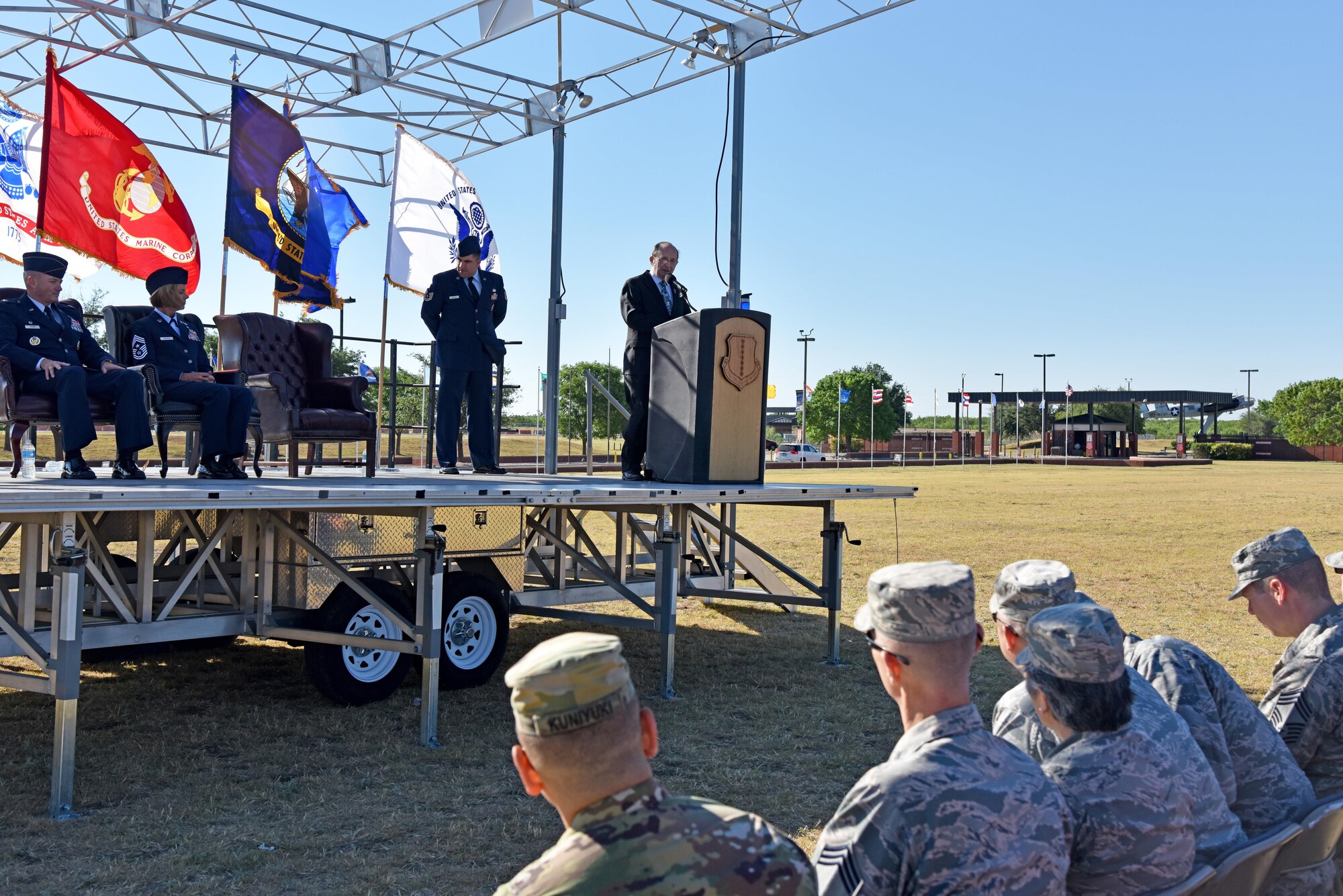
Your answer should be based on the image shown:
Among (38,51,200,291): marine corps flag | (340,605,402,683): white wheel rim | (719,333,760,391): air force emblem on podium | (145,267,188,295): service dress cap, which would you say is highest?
(38,51,200,291): marine corps flag

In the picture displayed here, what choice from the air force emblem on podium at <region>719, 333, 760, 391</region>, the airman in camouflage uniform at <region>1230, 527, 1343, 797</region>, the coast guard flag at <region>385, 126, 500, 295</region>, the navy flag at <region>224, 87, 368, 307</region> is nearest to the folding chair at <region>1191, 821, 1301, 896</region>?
the airman in camouflage uniform at <region>1230, 527, 1343, 797</region>

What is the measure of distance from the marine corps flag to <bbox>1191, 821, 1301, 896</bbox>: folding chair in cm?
811

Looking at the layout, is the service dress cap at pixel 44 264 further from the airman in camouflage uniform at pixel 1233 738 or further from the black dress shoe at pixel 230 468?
the airman in camouflage uniform at pixel 1233 738

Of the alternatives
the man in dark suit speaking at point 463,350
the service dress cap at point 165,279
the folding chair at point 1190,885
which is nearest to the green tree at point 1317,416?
the man in dark suit speaking at point 463,350

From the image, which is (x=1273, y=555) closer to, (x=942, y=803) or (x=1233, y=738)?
(x=1233, y=738)

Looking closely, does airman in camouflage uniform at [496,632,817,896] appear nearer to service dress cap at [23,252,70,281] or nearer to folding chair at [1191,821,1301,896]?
folding chair at [1191,821,1301,896]

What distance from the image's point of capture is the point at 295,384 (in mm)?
9344

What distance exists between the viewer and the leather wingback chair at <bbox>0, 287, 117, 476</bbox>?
6773 millimetres

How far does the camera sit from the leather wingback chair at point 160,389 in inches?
284

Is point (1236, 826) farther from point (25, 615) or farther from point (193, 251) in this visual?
point (193, 251)

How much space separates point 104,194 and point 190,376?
3.19 meters

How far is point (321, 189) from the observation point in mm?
12094

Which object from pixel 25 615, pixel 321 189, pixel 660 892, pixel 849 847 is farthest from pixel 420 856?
pixel 321 189

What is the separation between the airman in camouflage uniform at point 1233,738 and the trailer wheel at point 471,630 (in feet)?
15.5
